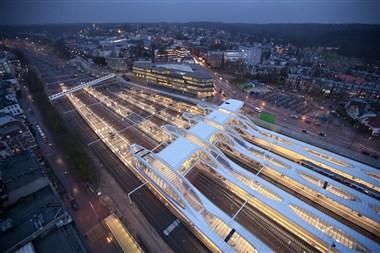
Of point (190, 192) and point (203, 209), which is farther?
point (190, 192)

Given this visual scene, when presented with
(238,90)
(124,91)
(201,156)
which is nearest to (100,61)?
(124,91)

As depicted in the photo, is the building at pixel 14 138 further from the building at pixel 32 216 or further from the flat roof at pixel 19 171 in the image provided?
the building at pixel 32 216

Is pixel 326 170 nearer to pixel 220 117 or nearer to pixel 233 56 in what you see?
pixel 220 117

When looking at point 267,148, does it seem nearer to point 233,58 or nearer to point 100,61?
point 233,58

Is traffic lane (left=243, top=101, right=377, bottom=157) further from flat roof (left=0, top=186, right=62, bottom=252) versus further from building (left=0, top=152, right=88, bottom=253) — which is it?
flat roof (left=0, top=186, right=62, bottom=252)

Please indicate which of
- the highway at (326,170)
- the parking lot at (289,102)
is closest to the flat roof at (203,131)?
the highway at (326,170)

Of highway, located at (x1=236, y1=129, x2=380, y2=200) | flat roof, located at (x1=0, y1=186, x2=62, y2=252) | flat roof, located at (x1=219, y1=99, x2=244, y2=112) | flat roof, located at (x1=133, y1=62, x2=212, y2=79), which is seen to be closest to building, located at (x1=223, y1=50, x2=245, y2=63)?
flat roof, located at (x1=133, y1=62, x2=212, y2=79)
